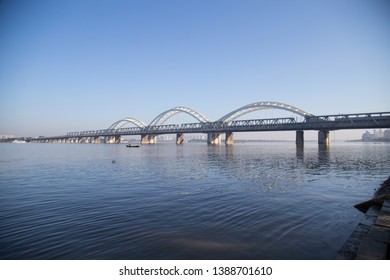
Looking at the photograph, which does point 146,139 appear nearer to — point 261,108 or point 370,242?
point 261,108

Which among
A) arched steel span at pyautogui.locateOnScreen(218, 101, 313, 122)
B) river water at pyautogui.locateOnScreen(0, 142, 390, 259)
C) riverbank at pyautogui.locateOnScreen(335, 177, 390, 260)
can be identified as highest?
arched steel span at pyautogui.locateOnScreen(218, 101, 313, 122)

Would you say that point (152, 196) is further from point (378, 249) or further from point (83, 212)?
point (378, 249)

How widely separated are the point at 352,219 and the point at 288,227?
2.83 meters

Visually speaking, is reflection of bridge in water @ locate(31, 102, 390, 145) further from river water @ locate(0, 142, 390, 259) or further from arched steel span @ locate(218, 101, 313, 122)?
river water @ locate(0, 142, 390, 259)

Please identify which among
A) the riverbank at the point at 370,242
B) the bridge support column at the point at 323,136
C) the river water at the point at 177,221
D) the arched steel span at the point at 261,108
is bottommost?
the river water at the point at 177,221

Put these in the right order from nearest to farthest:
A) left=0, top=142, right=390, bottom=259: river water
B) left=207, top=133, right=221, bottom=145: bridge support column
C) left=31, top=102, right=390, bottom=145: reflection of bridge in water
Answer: left=0, top=142, right=390, bottom=259: river water < left=31, top=102, right=390, bottom=145: reflection of bridge in water < left=207, top=133, right=221, bottom=145: bridge support column

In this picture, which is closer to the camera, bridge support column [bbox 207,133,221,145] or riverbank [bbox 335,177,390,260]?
riverbank [bbox 335,177,390,260]

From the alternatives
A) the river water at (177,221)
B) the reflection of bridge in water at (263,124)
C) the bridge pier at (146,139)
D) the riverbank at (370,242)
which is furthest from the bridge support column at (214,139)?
the riverbank at (370,242)

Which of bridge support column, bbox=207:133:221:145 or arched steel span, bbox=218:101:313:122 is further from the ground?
arched steel span, bbox=218:101:313:122

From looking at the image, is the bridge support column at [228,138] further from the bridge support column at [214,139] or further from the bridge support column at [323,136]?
the bridge support column at [323,136]

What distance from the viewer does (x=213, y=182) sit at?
18.2m

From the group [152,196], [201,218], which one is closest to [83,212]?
[152,196]

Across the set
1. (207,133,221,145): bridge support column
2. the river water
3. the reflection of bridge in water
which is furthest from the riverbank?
(207,133,221,145): bridge support column

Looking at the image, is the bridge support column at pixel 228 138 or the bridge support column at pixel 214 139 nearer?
the bridge support column at pixel 228 138
